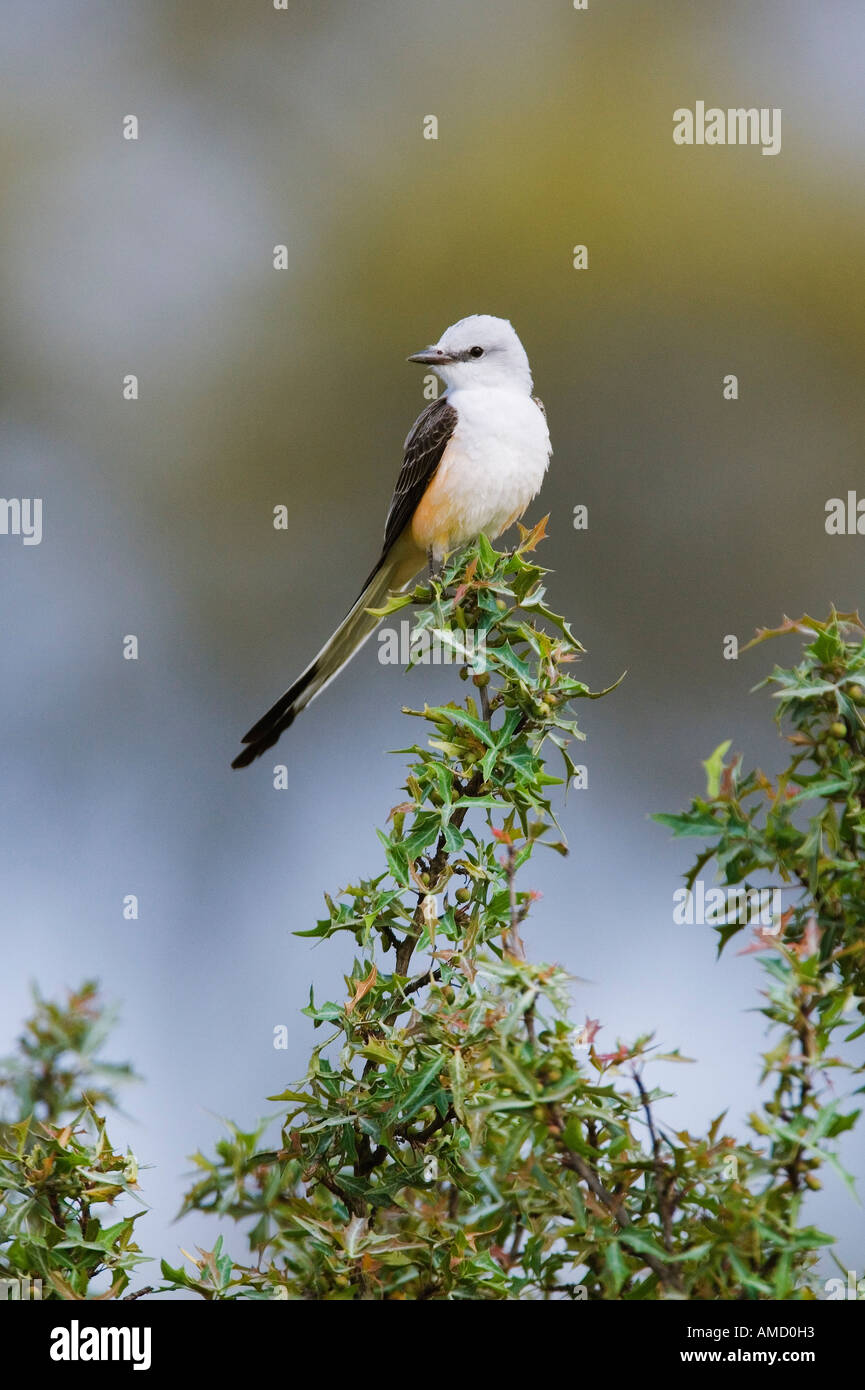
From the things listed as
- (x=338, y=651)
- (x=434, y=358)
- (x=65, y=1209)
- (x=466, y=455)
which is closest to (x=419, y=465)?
(x=466, y=455)

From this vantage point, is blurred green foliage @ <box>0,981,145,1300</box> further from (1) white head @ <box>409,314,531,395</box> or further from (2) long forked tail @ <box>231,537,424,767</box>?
(1) white head @ <box>409,314,531,395</box>

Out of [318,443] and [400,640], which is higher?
[318,443]

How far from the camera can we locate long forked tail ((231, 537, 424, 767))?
10.8 ft

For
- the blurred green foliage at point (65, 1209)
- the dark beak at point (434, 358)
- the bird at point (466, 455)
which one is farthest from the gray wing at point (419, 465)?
the blurred green foliage at point (65, 1209)

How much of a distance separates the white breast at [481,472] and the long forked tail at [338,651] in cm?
15

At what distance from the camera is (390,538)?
13.1 feet

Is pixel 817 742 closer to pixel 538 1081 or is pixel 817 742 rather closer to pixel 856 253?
pixel 538 1081

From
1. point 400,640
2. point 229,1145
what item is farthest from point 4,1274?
point 400,640

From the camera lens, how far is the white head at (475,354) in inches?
160

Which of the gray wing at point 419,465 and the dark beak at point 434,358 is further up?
the dark beak at point 434,358

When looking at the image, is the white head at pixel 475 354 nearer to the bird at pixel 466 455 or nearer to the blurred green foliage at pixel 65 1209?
the bird at pixel 466 455

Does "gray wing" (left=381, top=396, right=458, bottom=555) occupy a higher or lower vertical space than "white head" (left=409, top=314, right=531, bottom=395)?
lower

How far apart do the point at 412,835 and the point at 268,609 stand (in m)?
3.86

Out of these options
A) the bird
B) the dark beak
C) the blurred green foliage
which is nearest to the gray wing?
the bird
